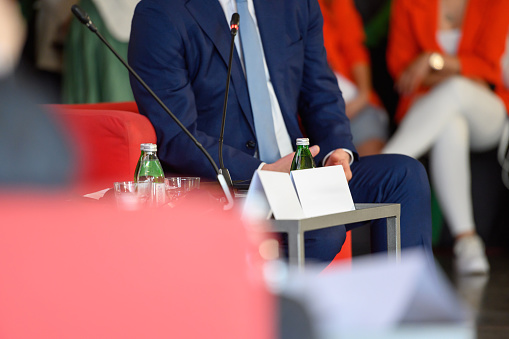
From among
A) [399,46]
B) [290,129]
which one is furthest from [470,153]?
[290,129]

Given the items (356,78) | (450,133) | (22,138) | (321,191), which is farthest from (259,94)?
(356,78)

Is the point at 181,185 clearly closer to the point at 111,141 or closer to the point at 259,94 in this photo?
the point at 111,141

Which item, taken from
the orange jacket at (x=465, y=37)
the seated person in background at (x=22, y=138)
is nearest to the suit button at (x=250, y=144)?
the seated person in background at (x=22, y=138)

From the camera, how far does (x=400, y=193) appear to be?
1457 millimetres

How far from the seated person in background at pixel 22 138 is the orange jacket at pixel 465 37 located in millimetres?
2839

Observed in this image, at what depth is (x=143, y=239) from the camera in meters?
0.39

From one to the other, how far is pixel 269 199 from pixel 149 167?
37 cm

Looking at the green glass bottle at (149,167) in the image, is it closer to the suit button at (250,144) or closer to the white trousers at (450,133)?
the suit button at (250,144)

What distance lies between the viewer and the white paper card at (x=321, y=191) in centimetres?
98

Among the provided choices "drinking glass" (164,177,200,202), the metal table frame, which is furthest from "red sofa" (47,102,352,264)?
the metal table frame

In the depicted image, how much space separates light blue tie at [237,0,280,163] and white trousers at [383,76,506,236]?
4.65ft

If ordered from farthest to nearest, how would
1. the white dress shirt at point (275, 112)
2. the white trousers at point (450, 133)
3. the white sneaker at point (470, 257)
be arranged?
1. the white trousers at point (450, 133)
2. the white sneaker at point (470, 257)
3. the white dress shirt at point (275, 112)

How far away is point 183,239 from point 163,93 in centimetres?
118

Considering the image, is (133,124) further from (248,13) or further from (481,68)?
(481,68)
